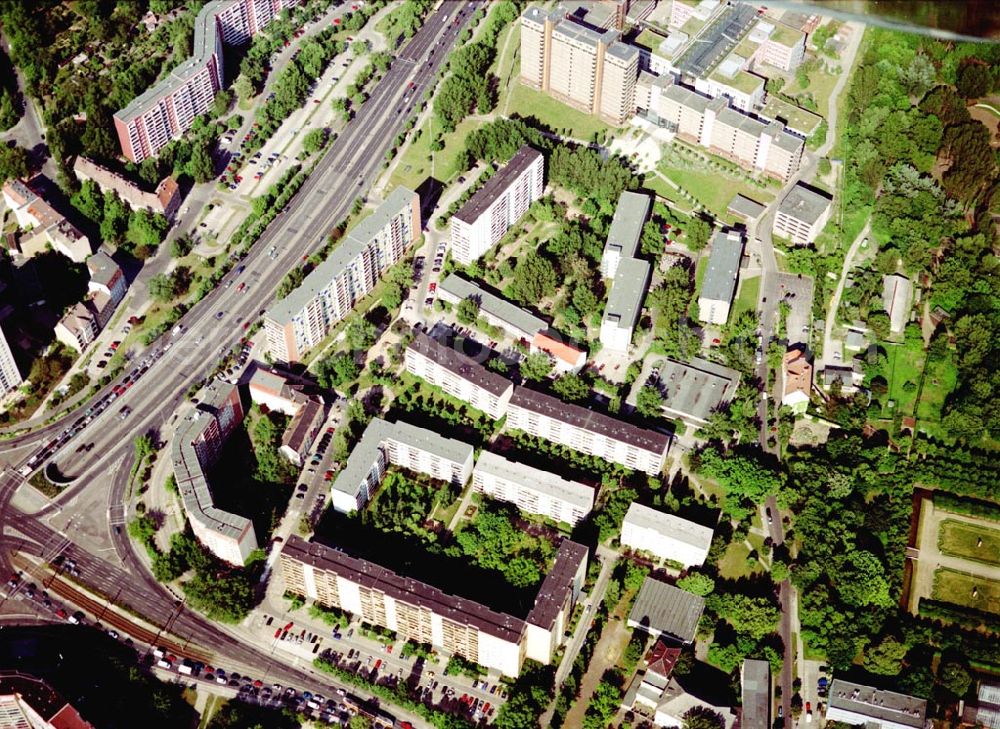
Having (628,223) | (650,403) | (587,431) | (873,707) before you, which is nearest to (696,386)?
(650,403)

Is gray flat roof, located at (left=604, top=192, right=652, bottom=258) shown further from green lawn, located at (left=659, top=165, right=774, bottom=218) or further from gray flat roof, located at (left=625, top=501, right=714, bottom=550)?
gray flat roof, located at (left=625, top=501, right=714, bottom=550)

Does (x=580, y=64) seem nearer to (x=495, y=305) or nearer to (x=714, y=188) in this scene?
(x=714, y=188)

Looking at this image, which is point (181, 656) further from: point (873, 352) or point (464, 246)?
point (873, 352)

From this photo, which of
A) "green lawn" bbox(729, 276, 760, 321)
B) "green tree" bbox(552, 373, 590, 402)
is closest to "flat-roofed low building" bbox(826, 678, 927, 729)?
"green tree" bbox(552, 373, 590, 402)

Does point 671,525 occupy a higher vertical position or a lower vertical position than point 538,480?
higher

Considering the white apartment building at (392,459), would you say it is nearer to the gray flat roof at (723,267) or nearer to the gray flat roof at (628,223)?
the gray flat roof at (628,223)

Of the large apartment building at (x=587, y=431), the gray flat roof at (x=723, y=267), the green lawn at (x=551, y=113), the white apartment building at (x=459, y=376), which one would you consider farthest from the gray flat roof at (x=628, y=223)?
the large apartment building at (x=587, y=431)
